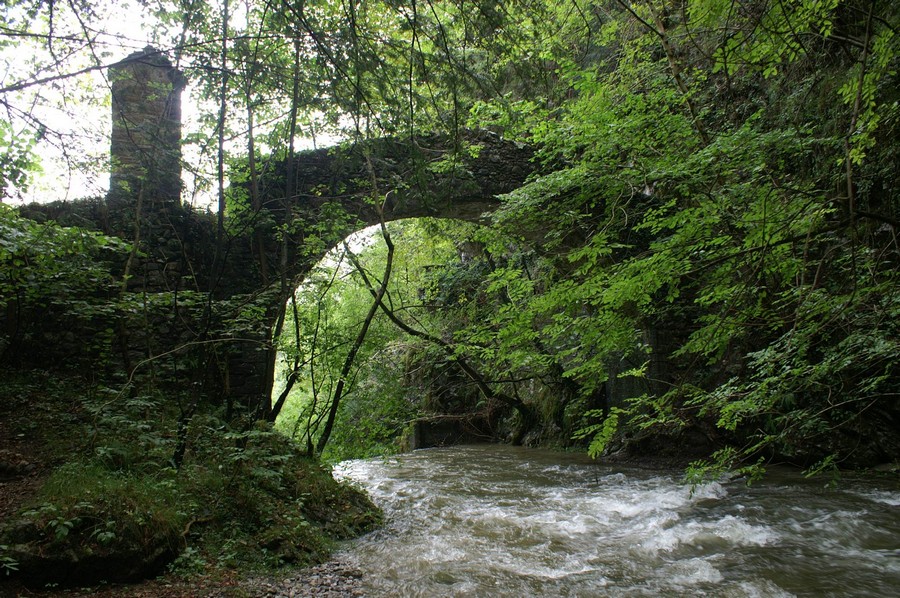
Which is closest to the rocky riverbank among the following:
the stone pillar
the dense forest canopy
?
the dense forest canopy

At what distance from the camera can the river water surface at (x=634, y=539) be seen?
302 centimetres

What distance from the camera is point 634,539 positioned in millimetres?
3883

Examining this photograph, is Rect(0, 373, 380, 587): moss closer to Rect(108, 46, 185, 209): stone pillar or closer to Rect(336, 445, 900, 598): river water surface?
Rect(336, 445, 900, 598): river water surface

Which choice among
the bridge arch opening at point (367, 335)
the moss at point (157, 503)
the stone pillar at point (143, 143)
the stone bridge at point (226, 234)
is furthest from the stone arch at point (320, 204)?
the stone pillar at point (143, 143)

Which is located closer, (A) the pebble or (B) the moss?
(B) the moss

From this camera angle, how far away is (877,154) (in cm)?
442

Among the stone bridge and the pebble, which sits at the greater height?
the stone bridge

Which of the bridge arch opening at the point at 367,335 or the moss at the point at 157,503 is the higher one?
the bridge arch opening at the point at 367,335

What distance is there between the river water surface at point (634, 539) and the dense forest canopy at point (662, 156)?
0.64m

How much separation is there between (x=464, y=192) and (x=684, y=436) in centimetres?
435

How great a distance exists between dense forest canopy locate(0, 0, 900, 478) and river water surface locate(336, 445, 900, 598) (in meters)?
0.64

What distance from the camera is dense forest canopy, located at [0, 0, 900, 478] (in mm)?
2617

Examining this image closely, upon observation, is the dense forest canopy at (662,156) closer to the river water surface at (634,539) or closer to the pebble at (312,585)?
the river water surface at (634,539)

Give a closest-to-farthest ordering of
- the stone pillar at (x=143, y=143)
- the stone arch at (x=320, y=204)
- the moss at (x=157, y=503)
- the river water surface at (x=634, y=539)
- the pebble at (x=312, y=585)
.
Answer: the moss at (x=157, y=503)
the pebble at (x=312, y=585)
the river water surface at (x=634, y=539)
the stone pillar at (x=143, y=143)
the stone arch at (x=320, y=204)
